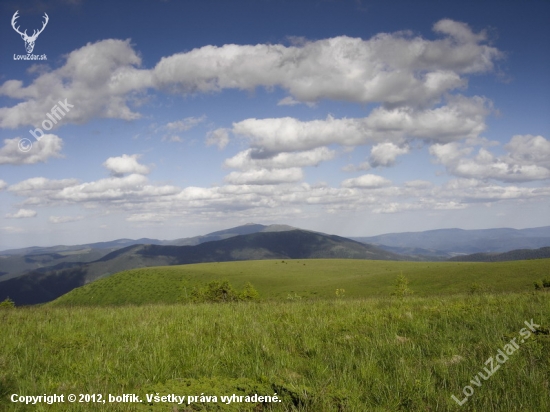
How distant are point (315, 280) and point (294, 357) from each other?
101 meters

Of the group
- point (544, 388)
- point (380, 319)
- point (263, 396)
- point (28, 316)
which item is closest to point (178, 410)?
point (263, 396)

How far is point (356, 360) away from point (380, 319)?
124 inches

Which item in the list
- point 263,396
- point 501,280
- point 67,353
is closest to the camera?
point 263,396

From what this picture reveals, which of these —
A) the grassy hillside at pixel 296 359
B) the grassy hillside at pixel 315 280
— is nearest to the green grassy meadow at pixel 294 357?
the grassy hillside at pixel 296 359

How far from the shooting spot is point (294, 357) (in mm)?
6406

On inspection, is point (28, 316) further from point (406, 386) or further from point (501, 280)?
point (501, 280)

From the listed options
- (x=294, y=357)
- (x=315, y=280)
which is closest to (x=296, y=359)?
(x=294, y=357)

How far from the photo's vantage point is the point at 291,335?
774 centimetres

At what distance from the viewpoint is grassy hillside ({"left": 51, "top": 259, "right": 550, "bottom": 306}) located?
7038cm

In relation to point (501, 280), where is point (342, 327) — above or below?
above

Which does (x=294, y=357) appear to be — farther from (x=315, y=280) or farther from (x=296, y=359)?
(x=315, y=280)

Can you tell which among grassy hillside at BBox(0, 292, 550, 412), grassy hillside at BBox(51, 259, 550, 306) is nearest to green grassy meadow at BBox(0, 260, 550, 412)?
grassy hillside at BBox(0, 292, 550, 412)

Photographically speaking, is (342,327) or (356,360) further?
(342,327)

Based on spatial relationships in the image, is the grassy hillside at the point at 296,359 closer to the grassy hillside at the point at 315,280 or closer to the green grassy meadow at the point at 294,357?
the green grassy meadow at the point at 294,357
